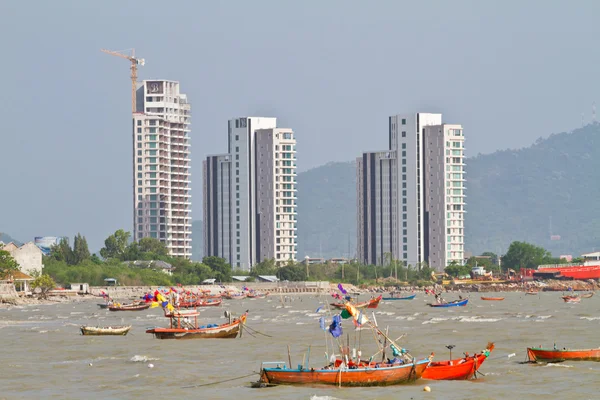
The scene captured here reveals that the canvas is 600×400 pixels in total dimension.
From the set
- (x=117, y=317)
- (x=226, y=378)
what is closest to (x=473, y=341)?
(x=226, y=378)

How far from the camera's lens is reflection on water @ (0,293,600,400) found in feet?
136

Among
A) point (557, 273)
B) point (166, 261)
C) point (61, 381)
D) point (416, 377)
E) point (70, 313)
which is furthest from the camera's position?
point (557, 273)

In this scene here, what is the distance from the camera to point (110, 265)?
17112 cm

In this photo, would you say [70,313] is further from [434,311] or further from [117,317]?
[434,311]

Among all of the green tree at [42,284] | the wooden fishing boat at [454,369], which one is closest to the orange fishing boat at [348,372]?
the wooden fishing boat at [454,369]

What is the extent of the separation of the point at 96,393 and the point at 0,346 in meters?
22.1

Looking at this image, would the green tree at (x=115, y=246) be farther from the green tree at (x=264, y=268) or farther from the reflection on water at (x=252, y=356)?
the reflection on water at (x=252, y=356)

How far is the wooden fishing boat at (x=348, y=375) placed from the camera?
132ft

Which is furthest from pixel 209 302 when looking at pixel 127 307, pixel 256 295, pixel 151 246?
pixel 151 246

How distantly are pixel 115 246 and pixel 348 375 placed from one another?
151355mm

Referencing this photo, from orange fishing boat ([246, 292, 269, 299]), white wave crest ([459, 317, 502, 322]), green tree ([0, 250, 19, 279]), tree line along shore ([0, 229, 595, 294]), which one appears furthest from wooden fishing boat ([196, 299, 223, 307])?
white wave crest ([459, 317, 502, 322])

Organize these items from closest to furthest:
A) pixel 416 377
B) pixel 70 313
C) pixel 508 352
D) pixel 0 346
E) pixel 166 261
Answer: pixel 416 377
pixel 508 352
pixel 0 346
pixel 70 313
pixel 166 261

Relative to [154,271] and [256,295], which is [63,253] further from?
[256,295]

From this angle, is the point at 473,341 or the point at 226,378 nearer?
the point at 226,378
